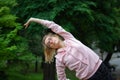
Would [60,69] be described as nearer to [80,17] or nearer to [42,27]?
[42,27]

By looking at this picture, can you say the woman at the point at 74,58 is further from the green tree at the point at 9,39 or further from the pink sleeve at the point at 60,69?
the green tree at the point at 9,39

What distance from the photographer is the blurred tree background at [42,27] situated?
437 inches

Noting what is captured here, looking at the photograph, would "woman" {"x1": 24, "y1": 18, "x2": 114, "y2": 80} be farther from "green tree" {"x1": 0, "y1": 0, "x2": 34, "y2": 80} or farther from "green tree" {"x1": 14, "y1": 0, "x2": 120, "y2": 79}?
"green tree" {"x1": 14, "y1": 0, "x2": 120, "y2": 79}

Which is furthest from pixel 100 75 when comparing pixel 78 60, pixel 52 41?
pixel 52 41

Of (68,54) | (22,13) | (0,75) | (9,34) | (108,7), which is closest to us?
(68,54)

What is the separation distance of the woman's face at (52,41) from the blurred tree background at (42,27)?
5241 mm

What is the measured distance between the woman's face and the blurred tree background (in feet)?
17.2

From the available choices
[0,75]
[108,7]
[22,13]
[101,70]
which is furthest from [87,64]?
[108,7]

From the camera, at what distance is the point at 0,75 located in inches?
501

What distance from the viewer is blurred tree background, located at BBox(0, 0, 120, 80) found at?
437 inches

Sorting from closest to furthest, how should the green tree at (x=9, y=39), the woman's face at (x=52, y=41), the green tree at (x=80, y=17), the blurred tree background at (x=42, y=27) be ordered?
the woman's face at (x=52, y=41)
the green tree at (x=9, y=39)
the blurred tree background at (x=42, y=27)
the green tree at (x=80, y=17)

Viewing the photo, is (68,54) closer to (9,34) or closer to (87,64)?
(87,64)

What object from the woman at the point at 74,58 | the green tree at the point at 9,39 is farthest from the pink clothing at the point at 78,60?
the green tree at the point at 9,39

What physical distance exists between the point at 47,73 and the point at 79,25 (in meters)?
1.96
